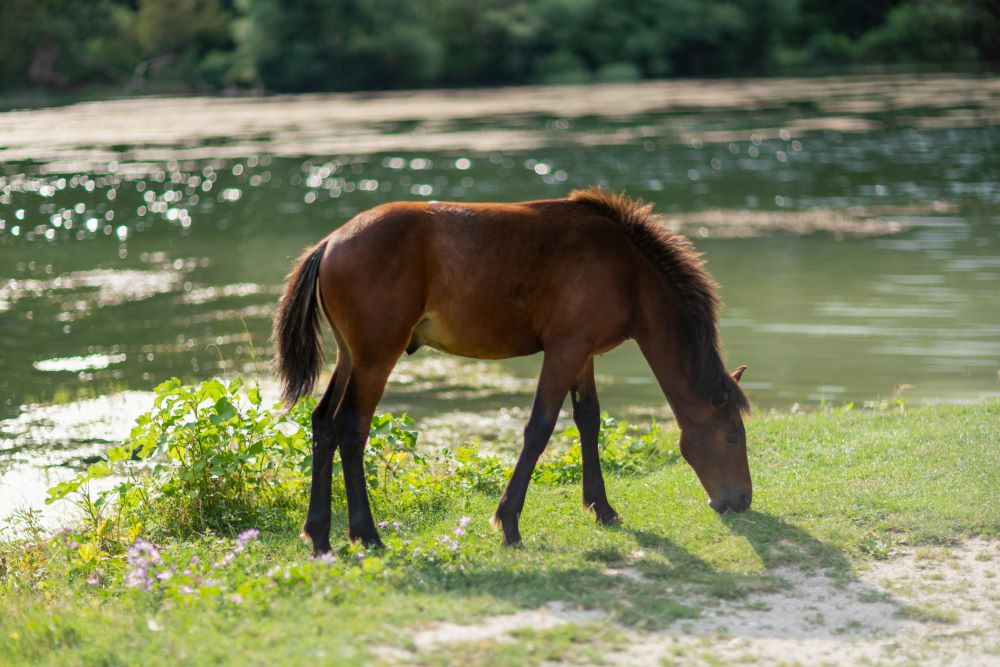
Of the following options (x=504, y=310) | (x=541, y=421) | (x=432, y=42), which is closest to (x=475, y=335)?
(x=504, y=310)

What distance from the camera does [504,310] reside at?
6.02 meters

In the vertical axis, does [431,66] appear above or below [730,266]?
above

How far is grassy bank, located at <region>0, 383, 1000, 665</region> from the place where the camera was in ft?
15.8

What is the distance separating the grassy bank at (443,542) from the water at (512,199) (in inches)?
96.7

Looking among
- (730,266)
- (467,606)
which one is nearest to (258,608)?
(467,606)

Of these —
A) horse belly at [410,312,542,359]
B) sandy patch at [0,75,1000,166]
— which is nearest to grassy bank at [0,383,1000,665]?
horse belly at [410,312,542,359]

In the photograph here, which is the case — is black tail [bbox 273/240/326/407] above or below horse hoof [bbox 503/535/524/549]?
above

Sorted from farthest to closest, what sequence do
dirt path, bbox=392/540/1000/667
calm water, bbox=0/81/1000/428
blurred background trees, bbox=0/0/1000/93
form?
blurred background trees, bbox=0/0/1000/93, calm water, bbox=0/81/1000/428, dirt path, bbox=392/540/1000/667

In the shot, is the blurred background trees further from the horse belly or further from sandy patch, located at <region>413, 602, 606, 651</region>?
sandy patch, located at <region>413, 602, 606, 651</region>

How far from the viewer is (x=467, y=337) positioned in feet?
19.8

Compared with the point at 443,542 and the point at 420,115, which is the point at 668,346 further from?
the point at 420,115

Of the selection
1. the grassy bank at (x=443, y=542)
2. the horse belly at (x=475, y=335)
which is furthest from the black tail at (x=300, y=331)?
the grassy bank at (x=443, y=542)

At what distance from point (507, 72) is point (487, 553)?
203 feet

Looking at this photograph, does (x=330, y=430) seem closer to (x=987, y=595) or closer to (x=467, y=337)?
(x=467, y=337)
